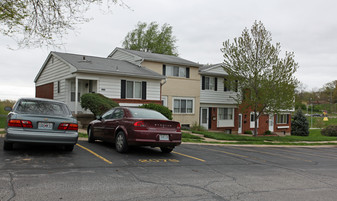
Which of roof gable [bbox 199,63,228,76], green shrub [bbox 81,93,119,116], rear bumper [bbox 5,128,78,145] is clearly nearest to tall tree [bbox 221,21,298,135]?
roof gable [bbox 199,63,228,76]

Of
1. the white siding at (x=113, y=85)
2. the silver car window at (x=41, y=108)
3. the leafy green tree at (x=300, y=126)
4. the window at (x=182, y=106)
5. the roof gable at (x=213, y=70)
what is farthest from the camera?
the leafy green tree at (x=300, y=126)

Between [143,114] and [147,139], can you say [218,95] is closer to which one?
[143,114]

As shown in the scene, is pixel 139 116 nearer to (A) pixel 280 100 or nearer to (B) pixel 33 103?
(B) pixel 33 103

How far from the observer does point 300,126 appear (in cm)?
3866

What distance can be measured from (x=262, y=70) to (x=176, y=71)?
7420 mm

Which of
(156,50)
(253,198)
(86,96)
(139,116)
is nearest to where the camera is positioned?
(253,198)

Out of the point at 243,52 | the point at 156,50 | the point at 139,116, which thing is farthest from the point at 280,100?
the point at 156,50

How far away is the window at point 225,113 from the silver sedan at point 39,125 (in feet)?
78.1

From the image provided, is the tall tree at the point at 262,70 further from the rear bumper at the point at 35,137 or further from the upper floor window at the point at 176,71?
the rear bumper at the point at 35,137

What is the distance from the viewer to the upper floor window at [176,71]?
27.0 meters

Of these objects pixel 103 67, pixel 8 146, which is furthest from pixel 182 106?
pixel 8 146

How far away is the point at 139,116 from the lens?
9.60 metres

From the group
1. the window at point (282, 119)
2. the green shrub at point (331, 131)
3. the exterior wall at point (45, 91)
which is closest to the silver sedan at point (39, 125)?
the exterior wall at point (45, 91)

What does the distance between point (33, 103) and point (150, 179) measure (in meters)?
4.53
